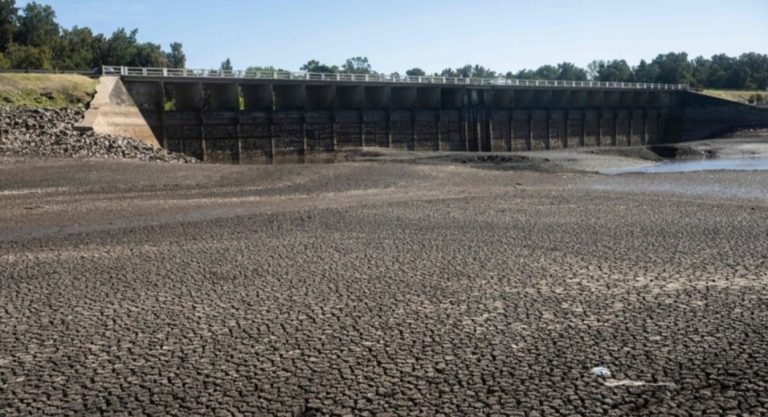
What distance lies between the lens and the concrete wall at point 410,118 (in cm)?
5662

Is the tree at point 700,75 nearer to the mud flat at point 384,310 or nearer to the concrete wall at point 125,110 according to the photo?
the concrete wall at point 125,110

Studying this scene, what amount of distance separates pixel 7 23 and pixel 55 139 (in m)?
62.5

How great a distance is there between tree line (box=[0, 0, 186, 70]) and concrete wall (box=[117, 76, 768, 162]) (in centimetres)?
1847

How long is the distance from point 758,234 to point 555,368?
13.0 metres

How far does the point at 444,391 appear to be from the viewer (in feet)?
24.3

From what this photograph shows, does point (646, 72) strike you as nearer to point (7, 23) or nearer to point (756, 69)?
point (756, 69)

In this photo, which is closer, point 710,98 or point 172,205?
point 172,205

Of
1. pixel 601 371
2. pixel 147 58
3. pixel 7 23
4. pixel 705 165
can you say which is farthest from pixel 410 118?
pixel 601 371

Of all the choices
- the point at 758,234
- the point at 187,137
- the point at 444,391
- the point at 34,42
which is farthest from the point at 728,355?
the point at 34,42

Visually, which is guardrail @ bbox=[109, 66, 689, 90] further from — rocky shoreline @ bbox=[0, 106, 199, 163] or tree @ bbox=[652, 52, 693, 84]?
tree @ bbox=[652, 52, 693, 84]

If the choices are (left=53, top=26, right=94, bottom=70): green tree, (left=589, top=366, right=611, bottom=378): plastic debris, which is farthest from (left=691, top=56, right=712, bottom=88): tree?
(left=589, top=366, right=611, bottom=378): plastic debris

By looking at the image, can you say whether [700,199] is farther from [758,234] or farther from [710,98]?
[710,98]

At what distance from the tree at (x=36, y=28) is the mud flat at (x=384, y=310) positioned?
7589cm

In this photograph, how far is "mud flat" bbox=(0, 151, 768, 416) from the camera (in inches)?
290
